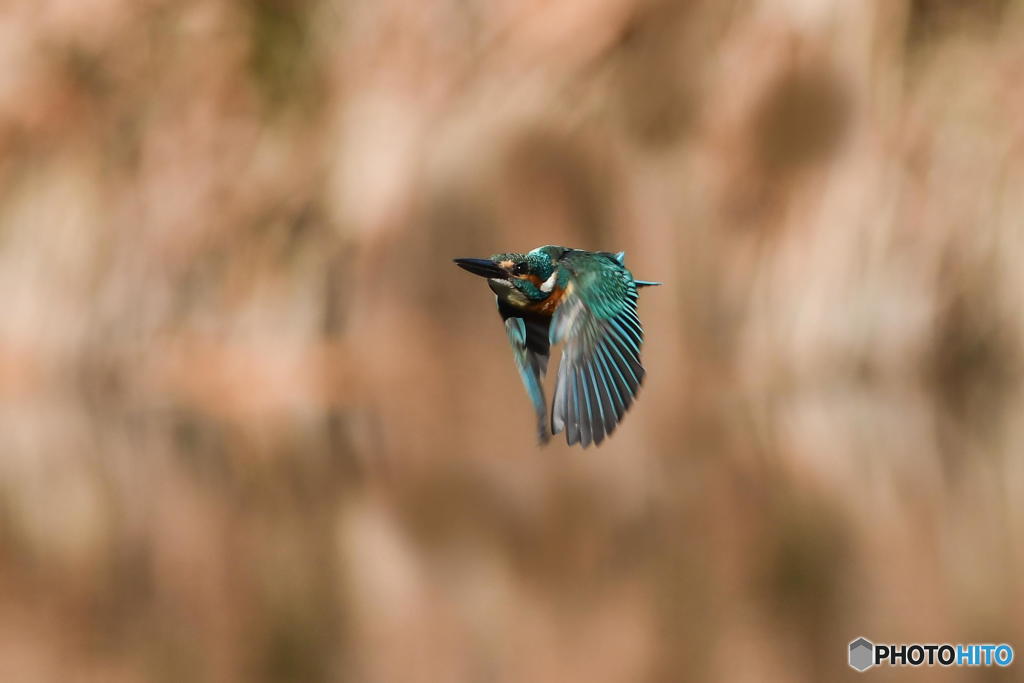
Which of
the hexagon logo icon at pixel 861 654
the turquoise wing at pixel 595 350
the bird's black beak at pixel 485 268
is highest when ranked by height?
the bird's black beak at pixel 485 268

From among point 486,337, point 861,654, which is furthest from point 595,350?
point 486,337

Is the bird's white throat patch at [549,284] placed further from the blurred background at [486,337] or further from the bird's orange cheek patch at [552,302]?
the blurred background at [486,337]

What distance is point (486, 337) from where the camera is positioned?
764 cm

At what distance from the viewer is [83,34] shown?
8203mm

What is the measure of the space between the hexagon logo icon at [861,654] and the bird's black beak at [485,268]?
0.81 metres

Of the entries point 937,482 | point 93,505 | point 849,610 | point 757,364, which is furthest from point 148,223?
point 849,610

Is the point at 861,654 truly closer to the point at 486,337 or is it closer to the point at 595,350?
the point at 595,350

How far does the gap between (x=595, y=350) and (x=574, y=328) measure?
56mm

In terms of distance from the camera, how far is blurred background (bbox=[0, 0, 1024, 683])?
2.65 m

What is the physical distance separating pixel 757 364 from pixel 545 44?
6.36ft

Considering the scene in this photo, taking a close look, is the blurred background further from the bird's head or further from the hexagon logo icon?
the bird's head

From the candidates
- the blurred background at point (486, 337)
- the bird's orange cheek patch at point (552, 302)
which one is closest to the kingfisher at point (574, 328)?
the bird's orange cheek patch at point (552, 302)

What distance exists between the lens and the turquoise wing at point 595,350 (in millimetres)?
1680

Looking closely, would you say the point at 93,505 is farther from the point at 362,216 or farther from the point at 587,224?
the point at 362,216
